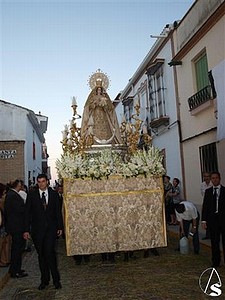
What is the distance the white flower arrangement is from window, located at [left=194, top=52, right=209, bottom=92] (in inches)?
182

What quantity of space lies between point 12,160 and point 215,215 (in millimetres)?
13460

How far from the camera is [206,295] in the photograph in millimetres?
4453

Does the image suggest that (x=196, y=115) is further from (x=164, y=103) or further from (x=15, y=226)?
(x=15, y=226)

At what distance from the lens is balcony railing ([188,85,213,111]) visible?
9.83 meters

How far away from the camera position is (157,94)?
14602mm

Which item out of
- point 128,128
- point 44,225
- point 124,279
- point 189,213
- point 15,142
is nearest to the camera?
point 44,225

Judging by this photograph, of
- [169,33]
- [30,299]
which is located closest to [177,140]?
[169,33]

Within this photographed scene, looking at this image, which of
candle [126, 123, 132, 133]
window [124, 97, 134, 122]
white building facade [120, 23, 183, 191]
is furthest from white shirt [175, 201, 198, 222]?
window [124, 97, 134, 122]

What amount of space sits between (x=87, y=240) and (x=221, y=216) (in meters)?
2.37

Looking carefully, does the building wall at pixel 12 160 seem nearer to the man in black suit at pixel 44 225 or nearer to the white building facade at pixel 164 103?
the white building facade at pixel 164 103

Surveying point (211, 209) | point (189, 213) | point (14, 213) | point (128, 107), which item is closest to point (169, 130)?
point (189, 213)

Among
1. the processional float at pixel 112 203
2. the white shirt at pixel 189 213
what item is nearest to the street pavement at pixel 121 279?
the processional float at pixel 112 203

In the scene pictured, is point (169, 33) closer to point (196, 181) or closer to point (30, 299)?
point (196, 181)

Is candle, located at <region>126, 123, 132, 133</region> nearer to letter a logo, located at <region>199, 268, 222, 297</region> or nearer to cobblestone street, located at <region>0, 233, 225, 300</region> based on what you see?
cobblestone street, located at <region>0, 233, 225, 300</region>
